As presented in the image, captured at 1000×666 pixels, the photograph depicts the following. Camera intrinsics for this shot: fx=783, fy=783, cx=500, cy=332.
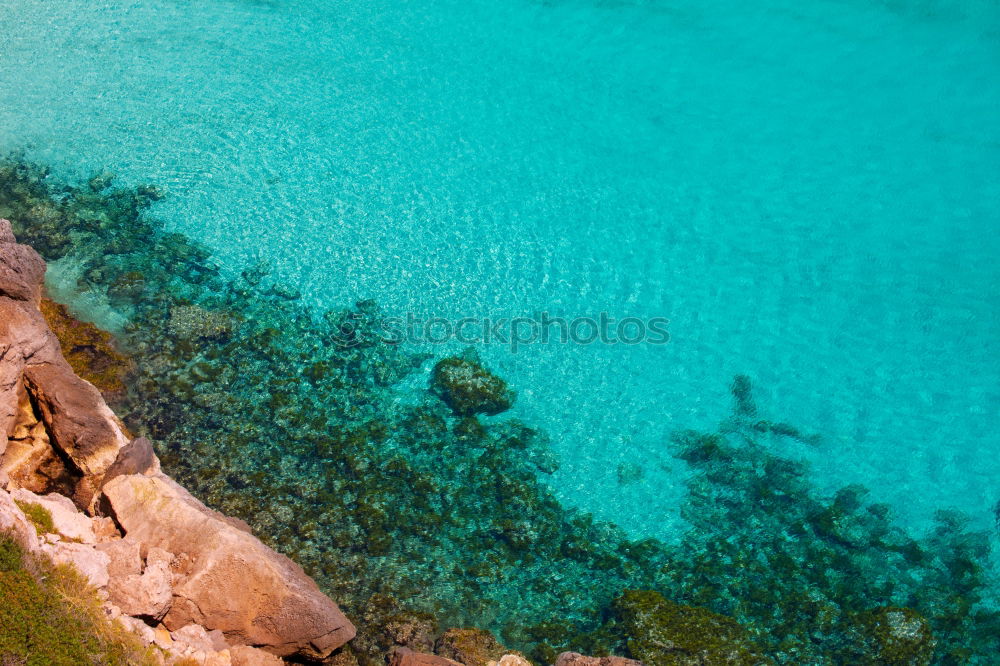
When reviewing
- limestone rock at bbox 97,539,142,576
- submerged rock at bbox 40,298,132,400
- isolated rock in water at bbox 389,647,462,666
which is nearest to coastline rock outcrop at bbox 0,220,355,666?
limestone rock at bbox 97,539,142,576

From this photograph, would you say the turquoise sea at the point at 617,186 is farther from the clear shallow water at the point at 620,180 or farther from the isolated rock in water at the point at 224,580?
the isolated rock in water at the point at 224,580

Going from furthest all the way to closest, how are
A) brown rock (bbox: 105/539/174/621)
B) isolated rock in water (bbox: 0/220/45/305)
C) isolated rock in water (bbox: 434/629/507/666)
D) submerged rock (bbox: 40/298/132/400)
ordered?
submerged rock (bbox: 40/298/132/400)
isolated rock in water (bbox: 0/220/45/305)
isolated rock in water (bbox: 434/629/507/666)
brown rock (bbox: 105/539/174/621)

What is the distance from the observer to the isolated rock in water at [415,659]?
1075 centimetres

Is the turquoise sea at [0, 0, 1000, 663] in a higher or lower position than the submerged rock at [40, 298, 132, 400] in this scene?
higher

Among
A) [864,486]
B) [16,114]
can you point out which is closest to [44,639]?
[864,486]

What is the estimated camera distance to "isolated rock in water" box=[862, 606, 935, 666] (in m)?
12.8

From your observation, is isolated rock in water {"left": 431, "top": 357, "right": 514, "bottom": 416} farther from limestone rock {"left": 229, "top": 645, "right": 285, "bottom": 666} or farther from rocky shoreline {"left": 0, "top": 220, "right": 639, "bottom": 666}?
limestone rock {"left": 229, "top": 645, "right": 285, "bottom": 666}

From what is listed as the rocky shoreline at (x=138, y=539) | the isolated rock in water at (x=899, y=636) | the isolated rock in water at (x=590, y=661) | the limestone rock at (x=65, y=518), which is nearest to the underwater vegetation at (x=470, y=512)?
the isolated rock in water at (x=899, y=636)

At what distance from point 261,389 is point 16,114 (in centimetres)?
1143

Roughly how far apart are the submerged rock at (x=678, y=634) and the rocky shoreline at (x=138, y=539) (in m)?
1.19

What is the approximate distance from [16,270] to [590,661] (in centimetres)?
1044

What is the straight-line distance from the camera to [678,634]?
12.4 meters

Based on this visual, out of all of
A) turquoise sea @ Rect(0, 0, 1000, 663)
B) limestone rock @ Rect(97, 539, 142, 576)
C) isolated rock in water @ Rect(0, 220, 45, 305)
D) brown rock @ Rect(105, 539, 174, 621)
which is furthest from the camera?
turquoise sea @ Rect(0, 0, 1000, 663)

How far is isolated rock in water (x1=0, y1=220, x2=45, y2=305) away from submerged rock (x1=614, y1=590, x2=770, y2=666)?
10623 mm
